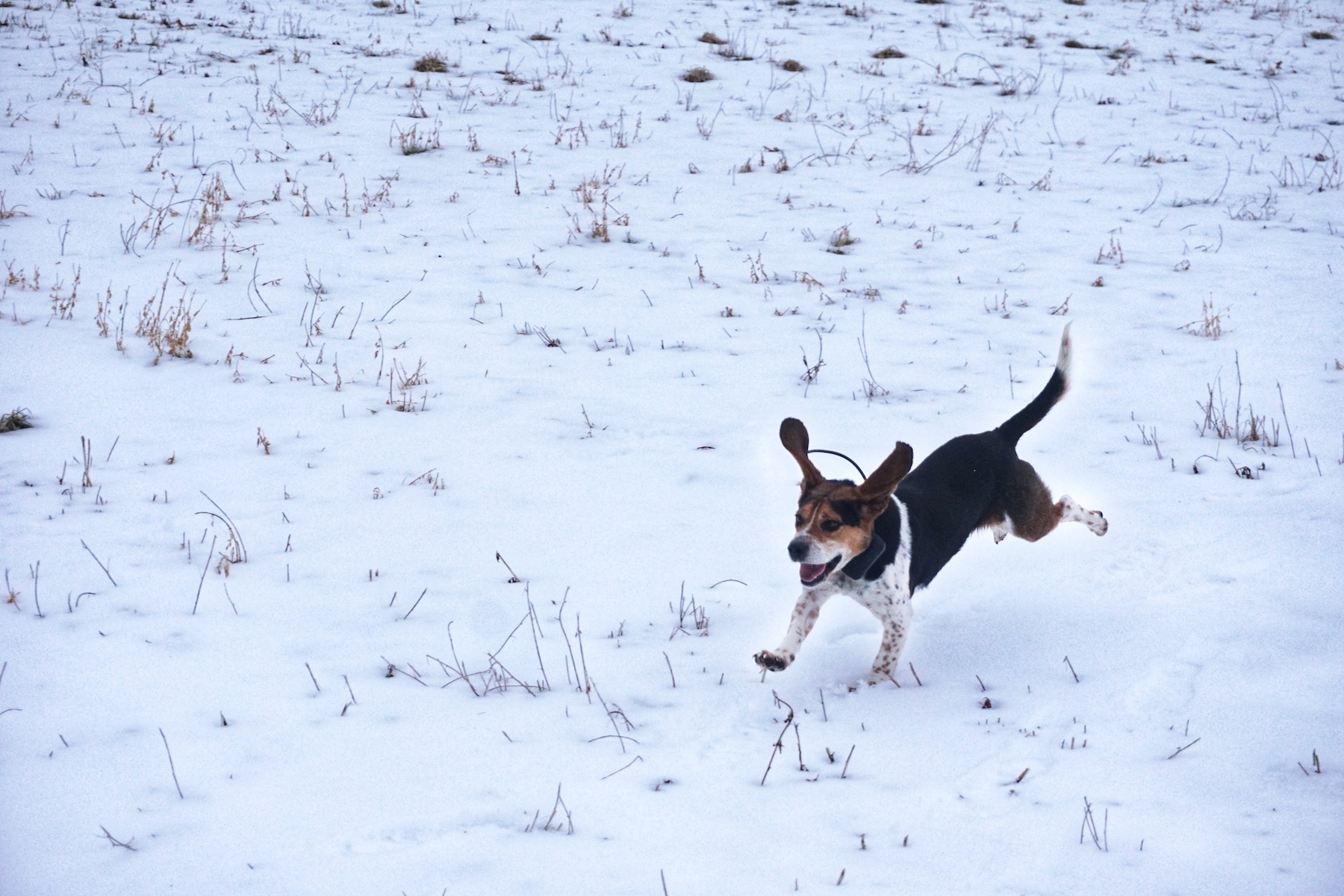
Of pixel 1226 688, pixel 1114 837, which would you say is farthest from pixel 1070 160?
pixel 1114 837

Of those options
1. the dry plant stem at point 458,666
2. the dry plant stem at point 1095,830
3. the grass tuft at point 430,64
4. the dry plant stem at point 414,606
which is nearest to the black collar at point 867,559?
the dry plant stem at point 1095,830

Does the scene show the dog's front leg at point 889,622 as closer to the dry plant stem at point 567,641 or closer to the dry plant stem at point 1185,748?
the dry plant stem at point 1185,748

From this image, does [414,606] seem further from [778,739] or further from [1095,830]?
[1095,830]

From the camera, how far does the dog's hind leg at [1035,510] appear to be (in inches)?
175

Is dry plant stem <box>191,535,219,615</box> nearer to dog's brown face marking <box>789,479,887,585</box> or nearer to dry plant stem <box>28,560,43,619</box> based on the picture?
dry plant stem <box>28,560,43,619</box>

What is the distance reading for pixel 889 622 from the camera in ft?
12.5

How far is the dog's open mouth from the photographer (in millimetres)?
3514

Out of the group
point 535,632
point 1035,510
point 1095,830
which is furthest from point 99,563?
point 1035,510

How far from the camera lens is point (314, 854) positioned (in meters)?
2.77

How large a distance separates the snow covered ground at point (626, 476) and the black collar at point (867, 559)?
48 centimetres

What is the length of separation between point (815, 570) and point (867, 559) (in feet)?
0.72

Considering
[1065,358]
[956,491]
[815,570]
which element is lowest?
[815,570]

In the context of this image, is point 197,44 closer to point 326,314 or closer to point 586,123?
point 586,123

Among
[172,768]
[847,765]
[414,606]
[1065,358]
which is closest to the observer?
[172,768]
